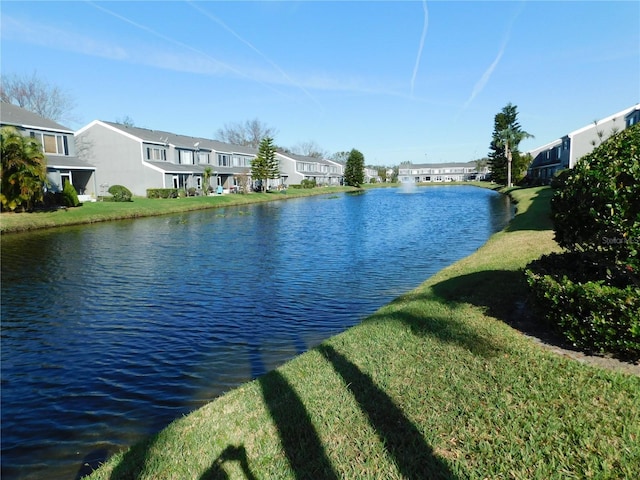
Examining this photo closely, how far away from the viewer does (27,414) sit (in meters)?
7.13

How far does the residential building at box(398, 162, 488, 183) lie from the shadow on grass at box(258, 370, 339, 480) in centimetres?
16495

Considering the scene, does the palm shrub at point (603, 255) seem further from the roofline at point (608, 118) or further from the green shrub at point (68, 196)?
the roofline at point (608, 118)

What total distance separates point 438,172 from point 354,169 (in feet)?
258

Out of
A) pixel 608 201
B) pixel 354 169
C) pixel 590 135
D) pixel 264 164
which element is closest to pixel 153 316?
pixel 608 201

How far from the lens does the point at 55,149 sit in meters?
42.1

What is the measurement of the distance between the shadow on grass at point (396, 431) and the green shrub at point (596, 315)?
290 cm

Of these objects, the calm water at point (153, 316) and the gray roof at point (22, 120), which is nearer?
the calm water at point (153, 316)

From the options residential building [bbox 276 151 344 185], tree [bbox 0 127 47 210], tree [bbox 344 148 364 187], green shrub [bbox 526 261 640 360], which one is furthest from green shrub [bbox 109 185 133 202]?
tree [bbox 344 148 364 187]

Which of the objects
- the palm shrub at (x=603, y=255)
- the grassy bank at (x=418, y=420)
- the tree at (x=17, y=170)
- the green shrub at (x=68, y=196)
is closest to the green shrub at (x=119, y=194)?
the green shrub at (x=68, y=196)

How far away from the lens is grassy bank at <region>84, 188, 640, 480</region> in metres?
4.00

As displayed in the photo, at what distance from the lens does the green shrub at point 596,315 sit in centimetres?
551

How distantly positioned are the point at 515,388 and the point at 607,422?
0.99 m

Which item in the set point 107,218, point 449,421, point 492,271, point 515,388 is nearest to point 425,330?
point 515,388

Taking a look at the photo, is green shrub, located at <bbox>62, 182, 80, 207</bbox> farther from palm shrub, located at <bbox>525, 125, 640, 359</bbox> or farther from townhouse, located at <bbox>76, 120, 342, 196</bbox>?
palm shrub, located at <bbox>525, 125, 640, 359</bbox>
